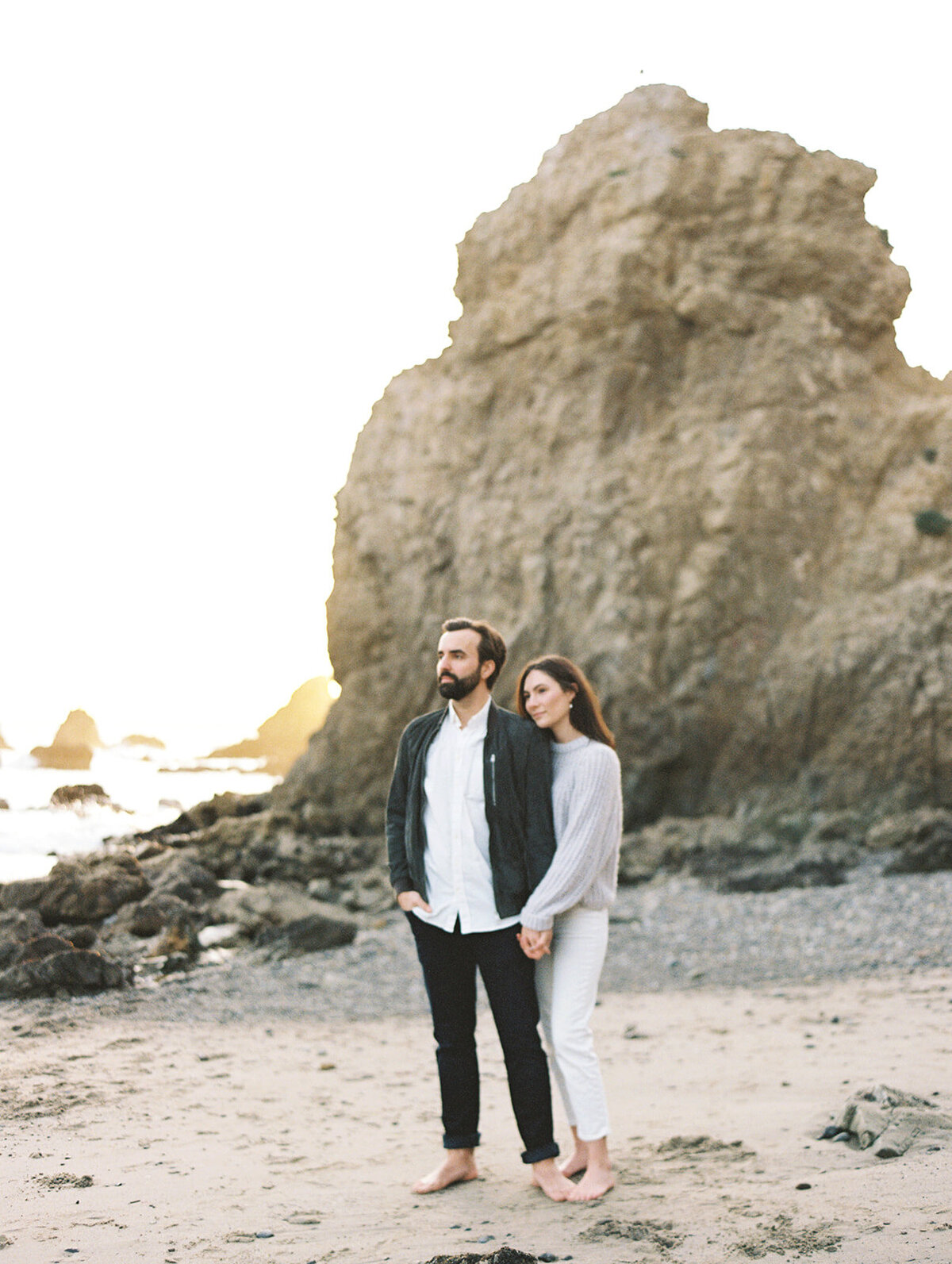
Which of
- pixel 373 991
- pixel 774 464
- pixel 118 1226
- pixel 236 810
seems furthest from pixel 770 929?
pixel 236 810

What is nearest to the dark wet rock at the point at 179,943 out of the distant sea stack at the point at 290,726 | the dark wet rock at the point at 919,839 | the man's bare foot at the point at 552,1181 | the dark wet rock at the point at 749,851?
the dark wet rock at the point at 749,851

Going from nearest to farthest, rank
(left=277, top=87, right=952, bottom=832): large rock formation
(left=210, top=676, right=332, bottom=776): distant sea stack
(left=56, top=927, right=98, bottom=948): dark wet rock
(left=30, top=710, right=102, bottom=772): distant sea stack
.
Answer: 1. (left=56, top=927, right=98, bottom=948): dark wet rock
2. (left=277, top=87, right=952, bottom=832): large rock formation
3. (left=30, top=710, right=102, bottom=772): distant sea stack
4. (left=210, top=676, right=332, bottom=776): distant sea stack

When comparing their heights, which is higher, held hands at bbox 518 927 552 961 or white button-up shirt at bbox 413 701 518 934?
white button-up shirt at bbox 413 701 518 934

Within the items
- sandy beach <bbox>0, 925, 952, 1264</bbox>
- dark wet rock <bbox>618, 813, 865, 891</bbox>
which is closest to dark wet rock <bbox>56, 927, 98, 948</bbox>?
sandy beach <bbox>0, 925, 952, 1264</bbox>

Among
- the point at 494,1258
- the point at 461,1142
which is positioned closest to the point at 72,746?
the point at 461,1142

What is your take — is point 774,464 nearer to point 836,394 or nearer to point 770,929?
point 836,394

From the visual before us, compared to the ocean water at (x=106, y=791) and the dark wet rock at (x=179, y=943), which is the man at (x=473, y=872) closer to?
the dark wet rock at (x=179, y=943)

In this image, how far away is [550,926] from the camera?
379cm

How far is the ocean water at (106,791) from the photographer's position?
23.3 m

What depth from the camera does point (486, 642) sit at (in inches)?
163

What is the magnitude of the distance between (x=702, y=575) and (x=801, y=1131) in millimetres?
14881

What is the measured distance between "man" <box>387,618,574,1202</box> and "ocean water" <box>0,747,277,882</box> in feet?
45.7

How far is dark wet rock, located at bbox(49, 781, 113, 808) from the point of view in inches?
1297

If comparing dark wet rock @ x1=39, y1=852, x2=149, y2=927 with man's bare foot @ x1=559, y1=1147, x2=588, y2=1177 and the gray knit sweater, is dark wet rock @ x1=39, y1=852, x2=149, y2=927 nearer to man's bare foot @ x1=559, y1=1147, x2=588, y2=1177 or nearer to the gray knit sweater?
man's bare foot @ x1=559, y1=1147, x2=588, y2=1177
